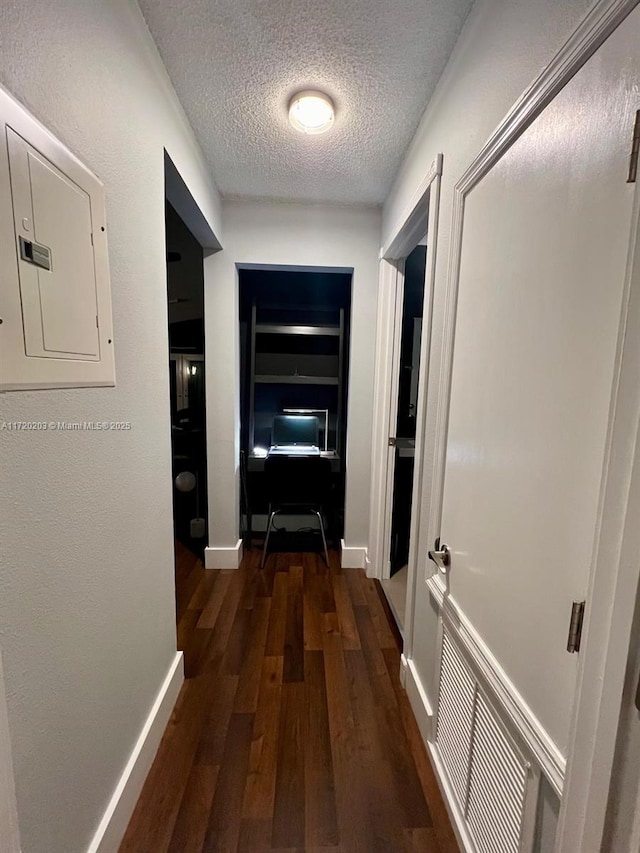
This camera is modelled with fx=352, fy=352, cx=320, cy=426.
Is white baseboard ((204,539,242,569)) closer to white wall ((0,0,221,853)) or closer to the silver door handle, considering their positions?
Answer: white wall ((0,0,221,853))

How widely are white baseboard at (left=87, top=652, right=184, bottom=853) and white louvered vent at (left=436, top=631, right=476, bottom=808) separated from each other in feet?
3.32

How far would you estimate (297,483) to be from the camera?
8.79 ft

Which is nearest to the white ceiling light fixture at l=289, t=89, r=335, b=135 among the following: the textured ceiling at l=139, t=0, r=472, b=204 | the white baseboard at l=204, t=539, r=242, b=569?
the textured ceiling at l=139, t=0, r=472, b=204

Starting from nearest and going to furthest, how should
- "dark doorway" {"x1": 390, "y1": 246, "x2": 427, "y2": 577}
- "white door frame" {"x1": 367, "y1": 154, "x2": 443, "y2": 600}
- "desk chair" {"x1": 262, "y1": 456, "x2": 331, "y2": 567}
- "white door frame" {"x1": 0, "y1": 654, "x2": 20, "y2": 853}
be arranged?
"white door frame" {"x1": 0, "y1": 654, "x2": 20, "y2": 853} < "white door frame" {"x1": 367, "y1": 154, "x2": 443, "y2": 600} < "dark doorway" {"x1": 390, "y1": 246, "x2": 427, "y2": 577} < "desk chair" {"x1": 262, "y1": 456, "x2": 331, "y2": 567}

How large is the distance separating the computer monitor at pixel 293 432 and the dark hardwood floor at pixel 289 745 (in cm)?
120

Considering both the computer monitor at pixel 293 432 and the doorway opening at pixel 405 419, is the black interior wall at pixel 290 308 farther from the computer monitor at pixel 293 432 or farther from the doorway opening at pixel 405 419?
the doorway opening at pixel 405 419

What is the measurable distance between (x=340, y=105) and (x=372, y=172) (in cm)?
54

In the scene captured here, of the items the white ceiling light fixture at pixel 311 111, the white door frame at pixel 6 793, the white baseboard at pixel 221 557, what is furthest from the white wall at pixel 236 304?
the white door frame at pixel 6 793

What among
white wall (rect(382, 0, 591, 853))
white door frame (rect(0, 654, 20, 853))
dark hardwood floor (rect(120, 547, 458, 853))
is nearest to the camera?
white door frame (rect(0, 654, 20, 853))

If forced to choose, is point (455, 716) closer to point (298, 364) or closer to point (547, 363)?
point (547, 363)

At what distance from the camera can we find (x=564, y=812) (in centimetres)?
60

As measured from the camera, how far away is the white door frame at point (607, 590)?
0.49 metres

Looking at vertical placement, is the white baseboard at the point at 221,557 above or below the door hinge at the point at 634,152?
below

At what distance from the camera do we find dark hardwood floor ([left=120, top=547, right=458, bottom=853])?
1.09m
